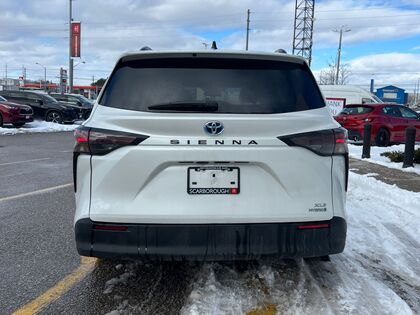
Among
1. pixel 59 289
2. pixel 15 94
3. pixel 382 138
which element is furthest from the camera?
pixel 15 94

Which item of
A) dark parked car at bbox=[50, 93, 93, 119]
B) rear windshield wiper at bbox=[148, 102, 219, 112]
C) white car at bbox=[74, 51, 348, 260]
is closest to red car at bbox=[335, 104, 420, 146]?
white car at bbox=[74, 51, 348, 260]

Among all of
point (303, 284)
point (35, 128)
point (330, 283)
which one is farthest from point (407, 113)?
point (35, 128)

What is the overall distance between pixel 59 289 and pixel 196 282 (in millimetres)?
1094

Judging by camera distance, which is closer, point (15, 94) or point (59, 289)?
point (59, 289)

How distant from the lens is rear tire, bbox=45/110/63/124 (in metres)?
24.5

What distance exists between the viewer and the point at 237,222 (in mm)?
2875

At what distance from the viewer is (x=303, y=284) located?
342cm

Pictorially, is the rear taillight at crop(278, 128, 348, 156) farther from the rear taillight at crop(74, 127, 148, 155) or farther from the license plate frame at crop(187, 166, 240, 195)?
the rear taillight at crop(74, 127, 148, 155)

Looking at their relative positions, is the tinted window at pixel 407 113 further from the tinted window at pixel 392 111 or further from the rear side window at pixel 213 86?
the rear side window at pixel 213 86

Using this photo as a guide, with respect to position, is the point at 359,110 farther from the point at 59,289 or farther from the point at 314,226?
the point at 59,289

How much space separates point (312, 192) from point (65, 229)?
320 cm

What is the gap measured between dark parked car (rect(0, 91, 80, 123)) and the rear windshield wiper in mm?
23069

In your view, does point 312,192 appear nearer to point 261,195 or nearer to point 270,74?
point 261,195

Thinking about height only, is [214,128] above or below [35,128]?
above
